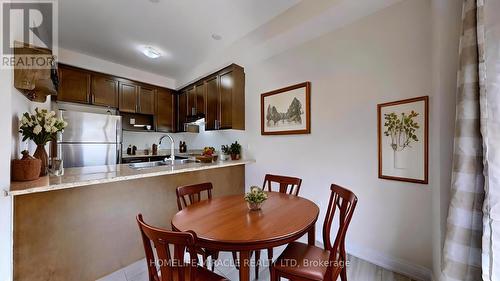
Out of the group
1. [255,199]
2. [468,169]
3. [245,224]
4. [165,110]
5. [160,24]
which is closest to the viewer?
[468,169]

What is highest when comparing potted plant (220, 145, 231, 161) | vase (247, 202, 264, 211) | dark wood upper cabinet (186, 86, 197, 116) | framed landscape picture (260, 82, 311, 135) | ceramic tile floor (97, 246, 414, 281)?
dark wood upper cabinet (186, 86, 197, 116)

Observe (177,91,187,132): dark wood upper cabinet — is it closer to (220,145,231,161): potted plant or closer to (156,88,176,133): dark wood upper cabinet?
(156,88,176,133): dark wood upper cabinet

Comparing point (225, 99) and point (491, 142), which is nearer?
point (491, 142)

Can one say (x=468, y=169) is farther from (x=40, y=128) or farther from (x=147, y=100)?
(x=147, y=100)

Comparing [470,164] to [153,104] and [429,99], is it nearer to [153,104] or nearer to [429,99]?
[429,99]

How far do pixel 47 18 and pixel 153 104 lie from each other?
2118mm

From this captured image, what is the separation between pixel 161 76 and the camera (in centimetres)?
480

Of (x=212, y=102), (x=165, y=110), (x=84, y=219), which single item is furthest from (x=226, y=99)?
(x=84, y=219)

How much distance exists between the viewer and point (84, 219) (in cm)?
177

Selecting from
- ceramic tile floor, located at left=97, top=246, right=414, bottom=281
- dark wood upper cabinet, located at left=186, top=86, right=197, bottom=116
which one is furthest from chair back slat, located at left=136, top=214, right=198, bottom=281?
dark wood upper cabinet, located at left=186, top=86, right=197, bottom=116

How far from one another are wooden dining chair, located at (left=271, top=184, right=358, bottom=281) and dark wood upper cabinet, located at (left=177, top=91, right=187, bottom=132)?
382cm

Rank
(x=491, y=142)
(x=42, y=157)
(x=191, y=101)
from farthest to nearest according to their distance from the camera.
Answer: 1. (x=191, y=101)
2. (x=42, y=157)
3. (x=491, y=142)

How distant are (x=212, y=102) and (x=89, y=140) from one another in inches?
83.4

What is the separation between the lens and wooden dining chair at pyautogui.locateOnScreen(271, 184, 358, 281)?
4.05 ft
